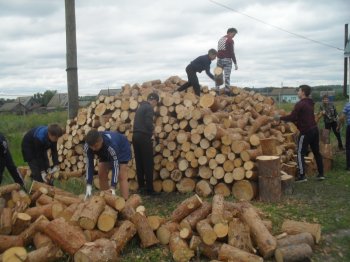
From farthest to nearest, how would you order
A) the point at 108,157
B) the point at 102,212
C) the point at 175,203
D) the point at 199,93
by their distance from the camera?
the point at 199,93
the point at 175,203
the point at 108,157
the point at 102,212

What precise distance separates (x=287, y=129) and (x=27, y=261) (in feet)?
25.3

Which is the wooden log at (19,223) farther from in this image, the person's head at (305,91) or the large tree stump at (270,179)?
the person's head at (305,91)

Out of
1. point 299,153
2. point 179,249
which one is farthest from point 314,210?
point 179,249

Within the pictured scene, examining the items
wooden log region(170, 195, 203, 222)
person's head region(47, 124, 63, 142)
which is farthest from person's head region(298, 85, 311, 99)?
person's head region(47, 124, 63, 142)

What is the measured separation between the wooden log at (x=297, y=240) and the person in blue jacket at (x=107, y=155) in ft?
7.33

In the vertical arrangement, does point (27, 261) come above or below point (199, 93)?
below

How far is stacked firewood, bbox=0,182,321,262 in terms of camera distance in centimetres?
455

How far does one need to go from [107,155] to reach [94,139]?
2.20 ft

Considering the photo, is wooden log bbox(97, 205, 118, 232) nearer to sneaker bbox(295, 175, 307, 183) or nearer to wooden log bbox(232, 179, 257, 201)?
wooden log bbox(232, 179, 257, 201)

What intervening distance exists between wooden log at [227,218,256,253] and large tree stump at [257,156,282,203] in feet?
7.45

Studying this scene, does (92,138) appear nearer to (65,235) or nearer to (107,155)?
(107,155)

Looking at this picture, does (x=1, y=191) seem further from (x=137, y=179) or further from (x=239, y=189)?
(x=239, y=189)

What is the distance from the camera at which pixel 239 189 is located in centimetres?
743

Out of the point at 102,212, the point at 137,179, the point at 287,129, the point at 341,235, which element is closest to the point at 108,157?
the point at 102,212
